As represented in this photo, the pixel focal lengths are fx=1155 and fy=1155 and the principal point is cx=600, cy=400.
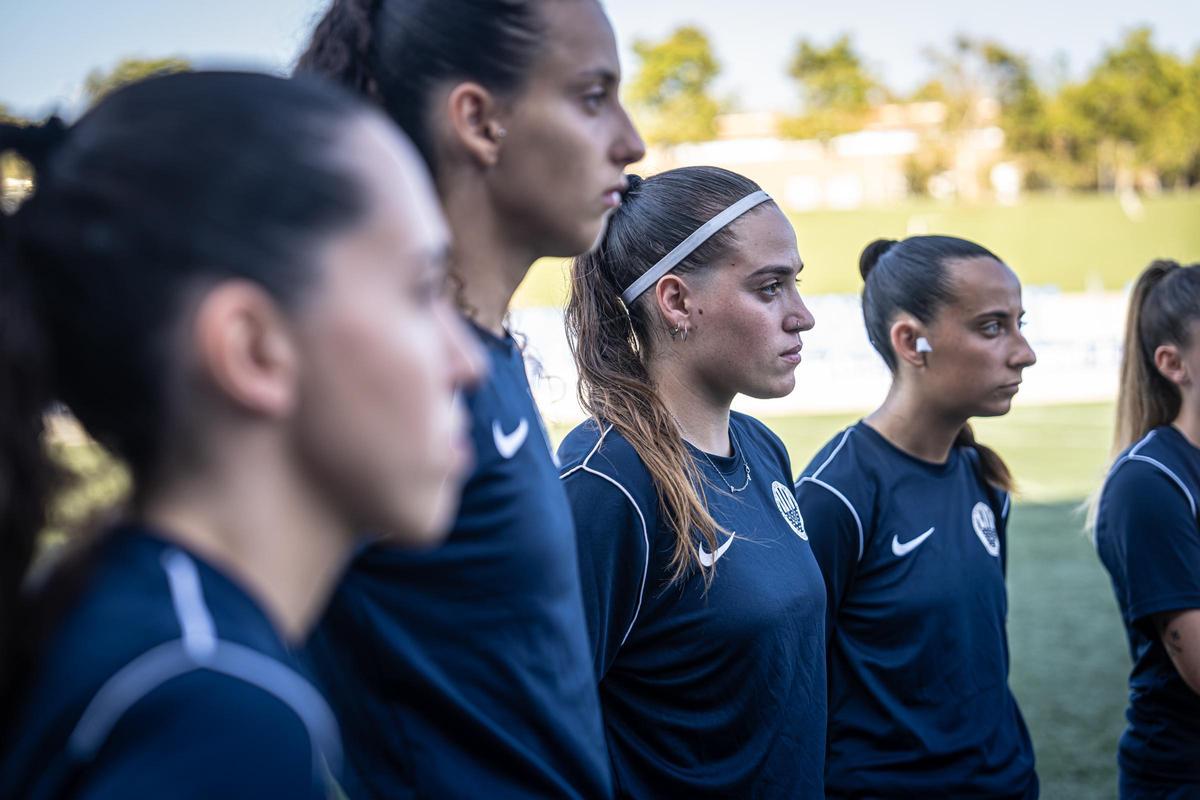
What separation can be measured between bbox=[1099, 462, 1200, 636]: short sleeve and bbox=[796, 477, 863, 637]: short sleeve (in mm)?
743

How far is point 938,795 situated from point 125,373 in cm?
245

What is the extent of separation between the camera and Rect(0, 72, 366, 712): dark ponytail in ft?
3.06

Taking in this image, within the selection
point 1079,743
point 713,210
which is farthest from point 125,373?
point 1079,743

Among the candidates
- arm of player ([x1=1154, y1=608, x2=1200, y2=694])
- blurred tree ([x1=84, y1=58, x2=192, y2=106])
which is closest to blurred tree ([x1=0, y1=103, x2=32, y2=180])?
blurred tree ([x1=84, y1=58, x2=192, y2=106])

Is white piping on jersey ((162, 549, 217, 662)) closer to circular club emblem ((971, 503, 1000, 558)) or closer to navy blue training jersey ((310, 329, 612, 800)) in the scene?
navy blue training jersey ((310, 329, 612, 800))

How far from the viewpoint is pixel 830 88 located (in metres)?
41.8

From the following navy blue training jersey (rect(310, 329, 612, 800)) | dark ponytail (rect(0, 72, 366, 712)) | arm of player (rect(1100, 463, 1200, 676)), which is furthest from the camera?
arm of player (rect(1100, 463, 1200, 676))

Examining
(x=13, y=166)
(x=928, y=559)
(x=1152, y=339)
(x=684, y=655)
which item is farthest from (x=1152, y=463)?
(x=13, y=166)

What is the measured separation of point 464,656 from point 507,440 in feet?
1.00

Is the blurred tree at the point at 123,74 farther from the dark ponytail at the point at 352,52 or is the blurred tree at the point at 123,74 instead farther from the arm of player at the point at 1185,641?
the arm of player at the point at 1185,641

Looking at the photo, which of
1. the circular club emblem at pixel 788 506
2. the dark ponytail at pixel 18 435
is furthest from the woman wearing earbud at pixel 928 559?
the dark ponytail at pixel 18 435

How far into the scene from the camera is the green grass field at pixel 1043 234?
3042cm

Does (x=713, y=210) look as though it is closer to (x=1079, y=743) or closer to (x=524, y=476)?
(x=524, y=476)

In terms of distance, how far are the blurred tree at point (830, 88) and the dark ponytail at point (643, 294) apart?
134 feet
